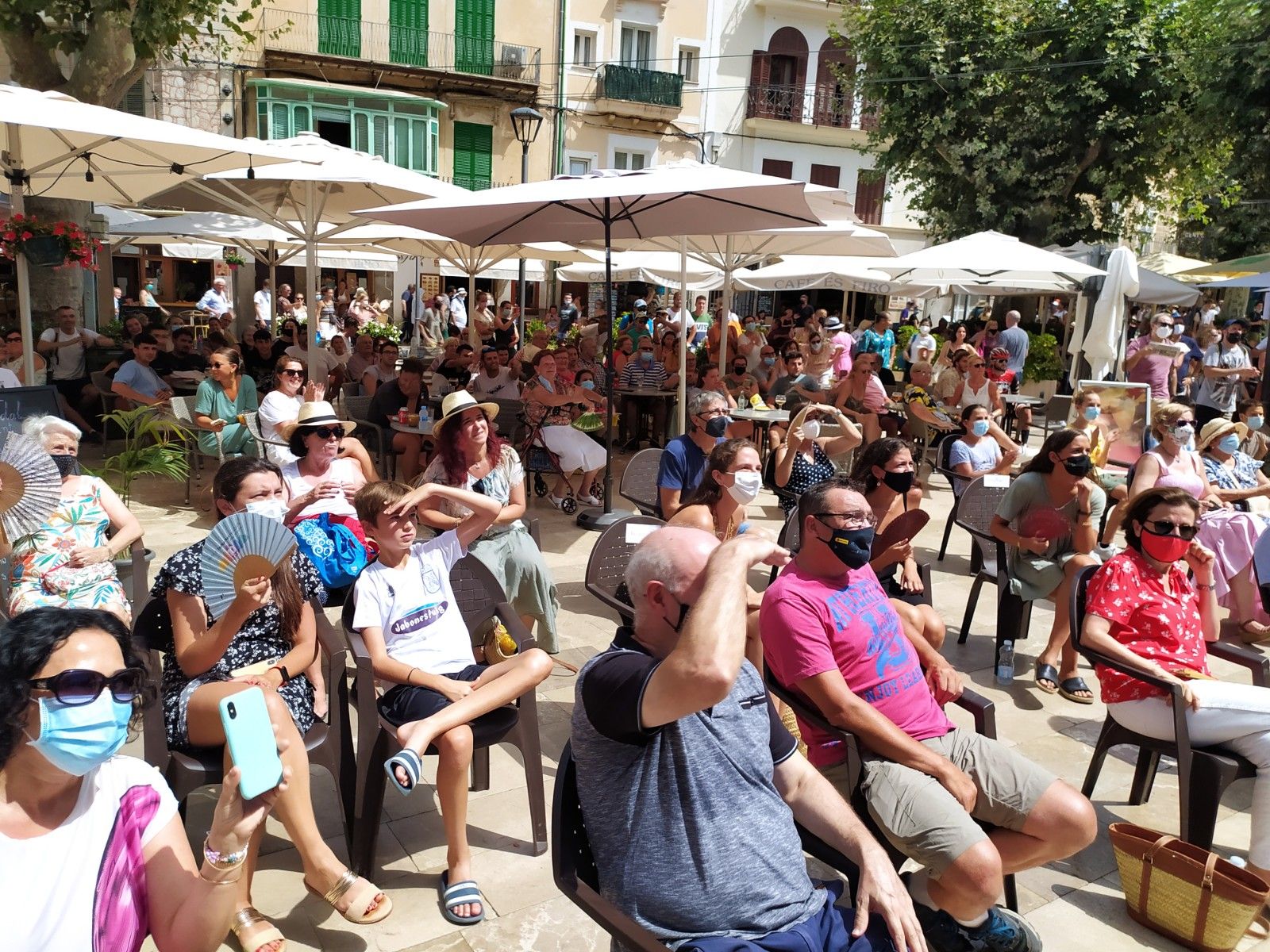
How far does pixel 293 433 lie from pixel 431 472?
648mm

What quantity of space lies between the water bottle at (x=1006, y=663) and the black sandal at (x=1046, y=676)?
12 centimetres

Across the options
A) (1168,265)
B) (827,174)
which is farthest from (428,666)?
(827,174)

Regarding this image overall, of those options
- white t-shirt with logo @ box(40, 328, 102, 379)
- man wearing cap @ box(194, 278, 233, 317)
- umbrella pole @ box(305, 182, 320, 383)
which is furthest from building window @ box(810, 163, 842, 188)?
umbrella pole @ box(305, 182, 320, 383)

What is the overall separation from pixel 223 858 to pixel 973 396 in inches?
354

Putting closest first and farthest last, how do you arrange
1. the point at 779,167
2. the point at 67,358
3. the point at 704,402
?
the point at 704,402
the point at 67,358
the point at 779,167

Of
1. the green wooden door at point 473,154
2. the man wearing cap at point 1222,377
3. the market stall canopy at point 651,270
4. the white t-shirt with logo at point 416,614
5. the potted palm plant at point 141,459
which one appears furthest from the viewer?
the green wooden door at point 473,154

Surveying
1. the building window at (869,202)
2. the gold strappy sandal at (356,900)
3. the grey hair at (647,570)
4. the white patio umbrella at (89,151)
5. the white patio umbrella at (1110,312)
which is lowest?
the gold strappy sandal at (356,900)

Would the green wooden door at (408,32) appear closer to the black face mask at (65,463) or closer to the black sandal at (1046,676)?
the black face mask at (65,463)

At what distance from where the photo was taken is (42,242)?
6.23 metres

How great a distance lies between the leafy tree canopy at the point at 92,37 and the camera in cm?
972

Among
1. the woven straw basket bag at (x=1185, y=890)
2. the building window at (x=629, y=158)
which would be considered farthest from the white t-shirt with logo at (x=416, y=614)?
the building window at (x=629, y=158)

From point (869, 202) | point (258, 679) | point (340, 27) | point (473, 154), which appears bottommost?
point (258, 679)

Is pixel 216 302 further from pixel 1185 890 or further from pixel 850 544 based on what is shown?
pixel 1185 890

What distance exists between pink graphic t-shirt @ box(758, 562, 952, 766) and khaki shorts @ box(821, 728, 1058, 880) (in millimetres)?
89
